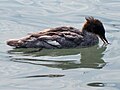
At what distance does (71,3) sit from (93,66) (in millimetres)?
5863

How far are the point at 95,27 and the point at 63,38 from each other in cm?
108

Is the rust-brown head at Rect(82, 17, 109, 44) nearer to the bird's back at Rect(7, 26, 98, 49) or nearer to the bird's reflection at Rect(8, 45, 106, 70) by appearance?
the bird's back at Rect(7, 26, 98, 49)

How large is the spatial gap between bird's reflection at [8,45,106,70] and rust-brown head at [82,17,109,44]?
555 millimetres

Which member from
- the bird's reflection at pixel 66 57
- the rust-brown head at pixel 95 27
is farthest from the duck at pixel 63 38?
the bird's reflection at pixel 66 57

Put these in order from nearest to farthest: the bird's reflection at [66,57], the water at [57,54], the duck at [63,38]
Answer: the water at [57,54]
the bird's reflection at [66,57]
the duck at [63,38]

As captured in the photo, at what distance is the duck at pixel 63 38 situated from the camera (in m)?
11.8

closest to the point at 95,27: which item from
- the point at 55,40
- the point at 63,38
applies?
the point at 63,38

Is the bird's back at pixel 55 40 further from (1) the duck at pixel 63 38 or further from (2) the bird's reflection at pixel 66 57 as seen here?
(2) the bird's reflection at pixel 66 57

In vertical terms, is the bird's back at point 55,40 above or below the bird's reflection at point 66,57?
above

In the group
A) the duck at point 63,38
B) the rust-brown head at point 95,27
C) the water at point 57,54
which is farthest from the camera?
the rust-brown head at point 95,27

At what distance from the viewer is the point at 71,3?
52.7 feet

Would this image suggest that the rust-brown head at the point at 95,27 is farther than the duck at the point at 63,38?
Yes

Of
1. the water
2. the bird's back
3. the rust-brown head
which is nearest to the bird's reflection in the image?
the water

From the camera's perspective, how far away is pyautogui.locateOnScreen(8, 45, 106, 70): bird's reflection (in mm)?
10430
